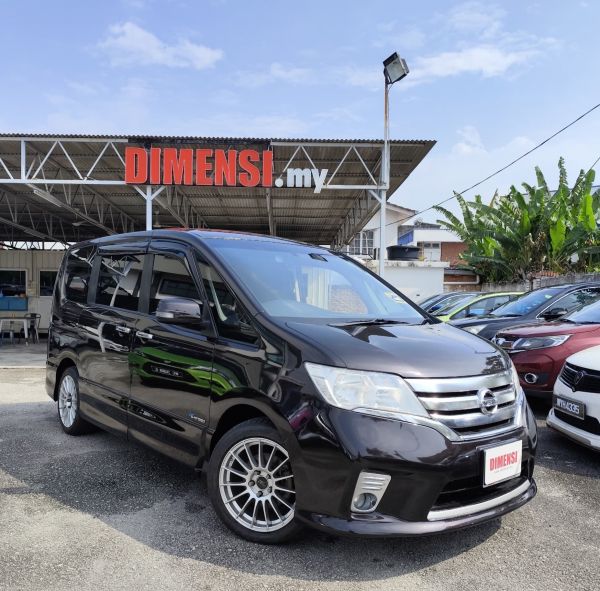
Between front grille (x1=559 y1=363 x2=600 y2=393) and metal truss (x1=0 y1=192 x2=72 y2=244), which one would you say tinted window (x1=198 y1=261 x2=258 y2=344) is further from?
metal truss (x1=0 y1=192 x2=72 y2=244)

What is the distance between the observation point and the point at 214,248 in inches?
135

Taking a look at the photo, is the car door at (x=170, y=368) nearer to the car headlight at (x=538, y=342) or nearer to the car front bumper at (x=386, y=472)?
the car front bumper at (x=386, y=472)

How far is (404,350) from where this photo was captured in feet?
8.89

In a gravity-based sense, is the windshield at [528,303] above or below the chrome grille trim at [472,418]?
above

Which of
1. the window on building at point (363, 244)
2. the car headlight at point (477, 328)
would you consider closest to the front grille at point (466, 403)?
the car headlight at point (477, 328)

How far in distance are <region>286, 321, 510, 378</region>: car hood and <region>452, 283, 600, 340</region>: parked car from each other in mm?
3777

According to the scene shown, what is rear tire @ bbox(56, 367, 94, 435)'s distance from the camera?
15.2ft

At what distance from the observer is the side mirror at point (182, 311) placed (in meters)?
3.09

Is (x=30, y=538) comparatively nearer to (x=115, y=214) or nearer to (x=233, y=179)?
(x=233, y=179)

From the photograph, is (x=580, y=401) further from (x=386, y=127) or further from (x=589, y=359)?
(x=386, y=127)

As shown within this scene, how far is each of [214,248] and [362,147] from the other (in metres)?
8.57

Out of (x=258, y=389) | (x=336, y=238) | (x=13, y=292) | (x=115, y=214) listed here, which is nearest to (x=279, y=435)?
(x=258, y=389)

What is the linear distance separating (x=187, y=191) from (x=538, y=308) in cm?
1102

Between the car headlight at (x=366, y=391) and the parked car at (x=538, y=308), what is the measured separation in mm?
4394
